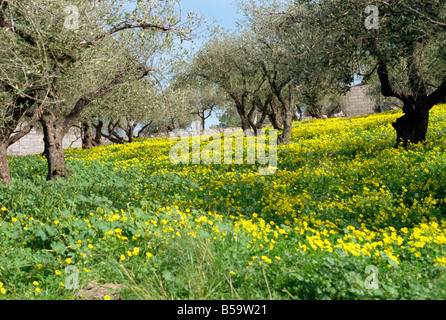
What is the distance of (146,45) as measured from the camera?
14812 millimetres

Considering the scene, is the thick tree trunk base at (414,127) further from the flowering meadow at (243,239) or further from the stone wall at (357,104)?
the stone wall at (357,104)

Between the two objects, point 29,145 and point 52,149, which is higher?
point 29,145

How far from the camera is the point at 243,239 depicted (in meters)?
5.75

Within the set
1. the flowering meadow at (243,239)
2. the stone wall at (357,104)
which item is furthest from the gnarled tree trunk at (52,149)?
the stone wall at (357,104)

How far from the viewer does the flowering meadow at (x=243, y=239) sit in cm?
452

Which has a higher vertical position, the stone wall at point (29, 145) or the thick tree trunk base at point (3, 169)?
the stone wall at point (29, 145)

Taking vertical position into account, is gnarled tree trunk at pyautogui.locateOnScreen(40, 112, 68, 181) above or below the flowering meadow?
above

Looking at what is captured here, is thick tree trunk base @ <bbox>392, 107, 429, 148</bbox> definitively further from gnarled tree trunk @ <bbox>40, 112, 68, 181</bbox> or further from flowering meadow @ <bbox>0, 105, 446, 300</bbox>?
gnarled tree trunk @ <bbox>40, 112, 68, 181</bbox>

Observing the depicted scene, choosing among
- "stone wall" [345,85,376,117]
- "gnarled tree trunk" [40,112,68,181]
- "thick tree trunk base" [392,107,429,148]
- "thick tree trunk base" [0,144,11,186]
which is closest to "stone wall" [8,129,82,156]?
"gnarled tree trunk" [40,112,68,181]

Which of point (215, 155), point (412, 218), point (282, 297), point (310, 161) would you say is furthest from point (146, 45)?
point (282, 297)

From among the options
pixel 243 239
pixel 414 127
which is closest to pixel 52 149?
pixel 243 239

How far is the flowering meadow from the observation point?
178 inches

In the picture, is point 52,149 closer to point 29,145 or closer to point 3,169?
point 3,169

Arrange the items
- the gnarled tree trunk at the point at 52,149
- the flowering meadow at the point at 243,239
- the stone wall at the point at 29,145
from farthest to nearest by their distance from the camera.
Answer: the stone wall at the point at 29,145 < the gnarled tree trunk at the point at 52,149 < the flowering meadow at the point at 243,239
